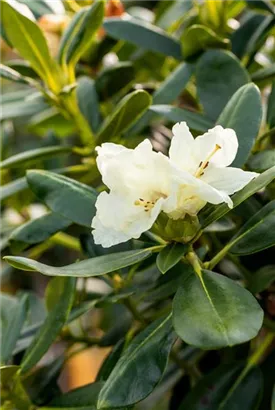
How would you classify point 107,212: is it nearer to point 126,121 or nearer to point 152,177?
point 152,177

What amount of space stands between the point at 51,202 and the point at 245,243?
0.63ft

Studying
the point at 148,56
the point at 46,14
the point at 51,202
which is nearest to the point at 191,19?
the point at 148,56

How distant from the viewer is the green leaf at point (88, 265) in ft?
1.87

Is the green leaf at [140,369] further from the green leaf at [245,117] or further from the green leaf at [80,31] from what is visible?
the green leaf at [80,31]

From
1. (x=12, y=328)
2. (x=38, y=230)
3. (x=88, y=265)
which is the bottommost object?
(x=12, y=328)

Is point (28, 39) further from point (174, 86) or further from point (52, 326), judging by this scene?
point (52, 326)

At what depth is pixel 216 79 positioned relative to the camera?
2.63 feet

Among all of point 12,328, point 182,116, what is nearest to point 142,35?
point 182,116

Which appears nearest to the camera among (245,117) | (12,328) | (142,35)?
(245,117)

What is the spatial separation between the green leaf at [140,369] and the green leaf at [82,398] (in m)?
0.11

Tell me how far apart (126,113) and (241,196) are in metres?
0.23

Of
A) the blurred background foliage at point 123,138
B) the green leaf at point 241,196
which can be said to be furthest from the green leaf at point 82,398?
the green leaf at point 241,196

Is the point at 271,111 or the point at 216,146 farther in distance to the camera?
the point at 271,111

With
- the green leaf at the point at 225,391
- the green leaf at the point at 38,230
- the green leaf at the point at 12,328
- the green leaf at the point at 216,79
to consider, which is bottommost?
the green leaf at the point at 12,328
